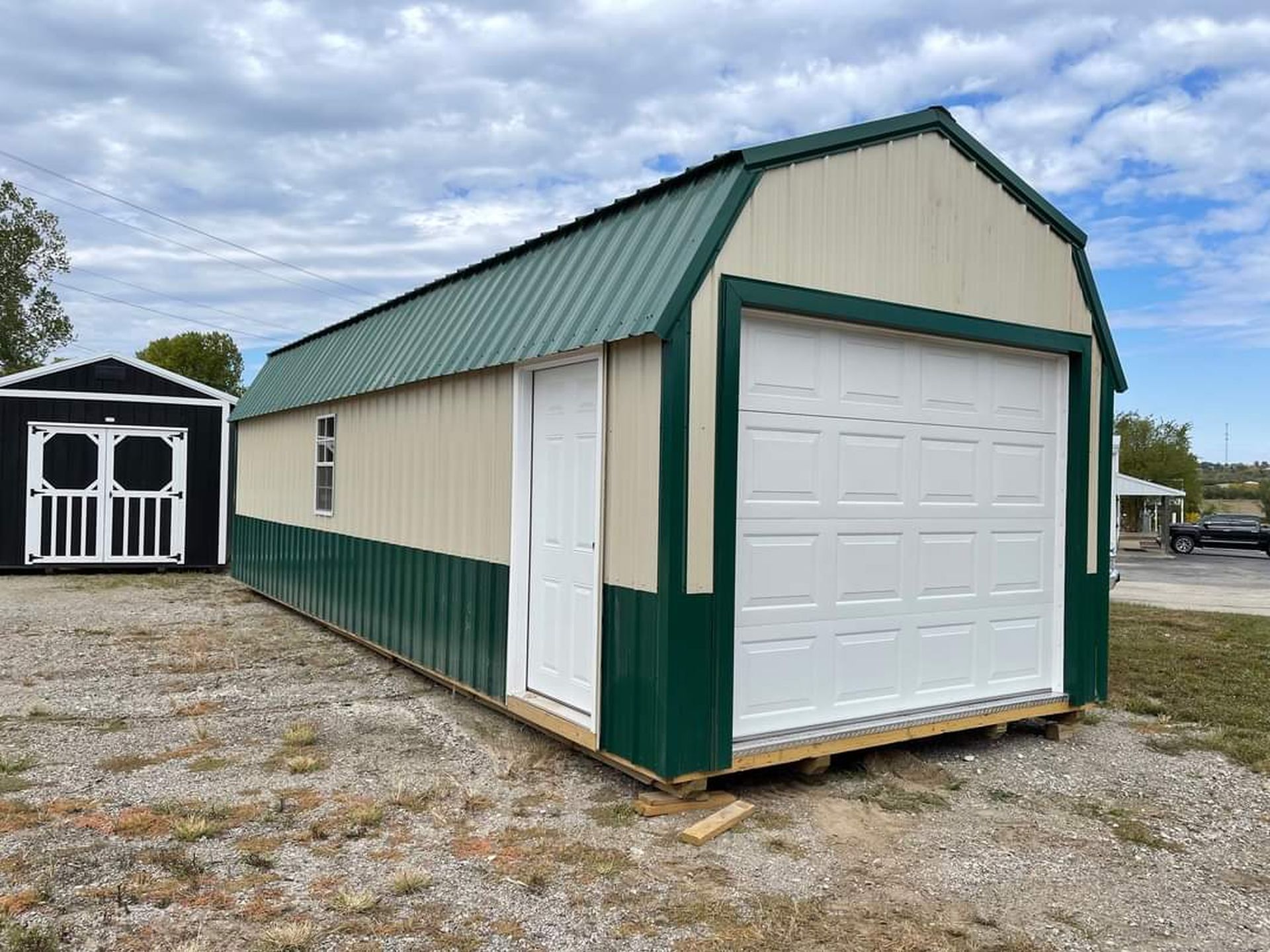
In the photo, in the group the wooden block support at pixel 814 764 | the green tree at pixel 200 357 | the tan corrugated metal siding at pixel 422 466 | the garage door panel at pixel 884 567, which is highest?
the green tree at pixel 200 357

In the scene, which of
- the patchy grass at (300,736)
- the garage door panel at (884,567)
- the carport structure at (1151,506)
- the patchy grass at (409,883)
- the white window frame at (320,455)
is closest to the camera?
the patchy grass at (409,883)

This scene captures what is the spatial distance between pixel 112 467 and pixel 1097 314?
13.5m

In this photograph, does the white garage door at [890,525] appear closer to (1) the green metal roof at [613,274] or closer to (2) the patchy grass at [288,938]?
(1) the green metal roof at [613,274]

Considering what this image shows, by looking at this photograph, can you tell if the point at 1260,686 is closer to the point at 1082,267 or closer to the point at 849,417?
the point at 1082,267

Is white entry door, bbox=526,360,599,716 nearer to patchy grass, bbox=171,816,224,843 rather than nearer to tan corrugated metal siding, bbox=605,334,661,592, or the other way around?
tan corrugated metal siding, bbox=605,334,661,592

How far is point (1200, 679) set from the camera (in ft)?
25.5

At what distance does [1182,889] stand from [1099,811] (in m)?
0.90

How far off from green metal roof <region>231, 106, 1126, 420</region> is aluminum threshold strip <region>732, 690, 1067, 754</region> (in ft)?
6.51

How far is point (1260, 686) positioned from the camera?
7.52 m

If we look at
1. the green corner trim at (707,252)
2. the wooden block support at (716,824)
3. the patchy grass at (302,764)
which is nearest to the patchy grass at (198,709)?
the patchy grass at (302,764)

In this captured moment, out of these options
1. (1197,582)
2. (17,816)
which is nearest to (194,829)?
(17,816)

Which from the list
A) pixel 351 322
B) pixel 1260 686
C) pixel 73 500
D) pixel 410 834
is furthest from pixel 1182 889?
pixel 73 500

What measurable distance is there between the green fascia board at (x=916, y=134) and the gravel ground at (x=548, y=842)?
3.01 meters

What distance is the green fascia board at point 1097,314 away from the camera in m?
6.04
